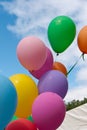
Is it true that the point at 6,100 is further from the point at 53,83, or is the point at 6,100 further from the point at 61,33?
the point at 61,33

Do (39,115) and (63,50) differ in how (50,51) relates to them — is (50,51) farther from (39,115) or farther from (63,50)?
(39,115)

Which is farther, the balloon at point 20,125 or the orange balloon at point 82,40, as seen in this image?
the orange balloon at point 82,40

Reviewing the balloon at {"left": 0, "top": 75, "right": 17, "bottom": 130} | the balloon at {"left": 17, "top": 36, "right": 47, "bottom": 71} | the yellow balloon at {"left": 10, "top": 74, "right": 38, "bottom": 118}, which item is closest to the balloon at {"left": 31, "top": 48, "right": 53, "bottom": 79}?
the balloon at {"left": 17, "top": 36, "right": 47, "bottom": 71}

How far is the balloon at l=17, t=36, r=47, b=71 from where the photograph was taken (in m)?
4.02

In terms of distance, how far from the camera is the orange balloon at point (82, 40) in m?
4.63

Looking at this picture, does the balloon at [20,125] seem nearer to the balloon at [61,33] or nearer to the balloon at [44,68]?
the balloon at [44,68]

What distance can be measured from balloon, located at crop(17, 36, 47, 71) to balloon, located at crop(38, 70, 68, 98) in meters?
0.17

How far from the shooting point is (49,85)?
13.7 feet

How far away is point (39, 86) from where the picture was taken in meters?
4.23

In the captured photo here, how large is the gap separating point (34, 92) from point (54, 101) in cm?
29

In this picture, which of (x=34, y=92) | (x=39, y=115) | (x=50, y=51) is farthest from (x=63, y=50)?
(x=39, y=115)

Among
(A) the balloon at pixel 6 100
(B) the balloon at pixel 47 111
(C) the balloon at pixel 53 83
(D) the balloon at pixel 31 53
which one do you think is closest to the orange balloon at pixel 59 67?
(C) the balloon at pixel 53 83

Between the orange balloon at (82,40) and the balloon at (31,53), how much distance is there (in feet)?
2.38

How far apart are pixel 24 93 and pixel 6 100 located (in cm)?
61
